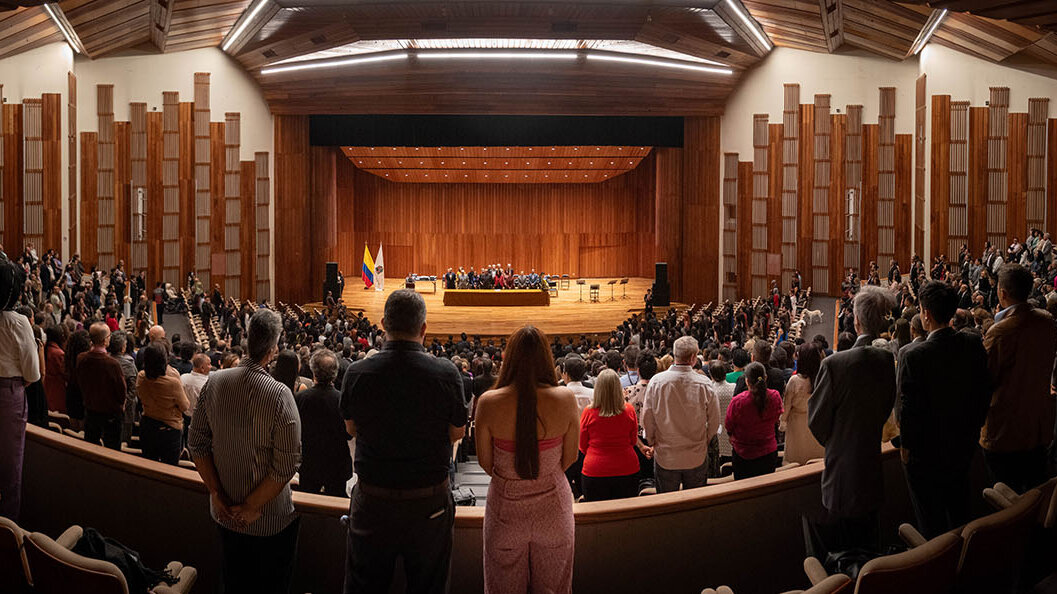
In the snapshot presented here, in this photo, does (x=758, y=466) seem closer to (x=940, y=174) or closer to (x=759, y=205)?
(x=940, y=174)

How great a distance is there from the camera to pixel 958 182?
17.2 m

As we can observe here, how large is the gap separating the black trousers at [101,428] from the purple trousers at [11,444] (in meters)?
1.44

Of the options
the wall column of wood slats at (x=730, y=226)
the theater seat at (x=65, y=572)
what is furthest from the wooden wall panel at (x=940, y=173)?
the theater seat at (x=65, y=572)

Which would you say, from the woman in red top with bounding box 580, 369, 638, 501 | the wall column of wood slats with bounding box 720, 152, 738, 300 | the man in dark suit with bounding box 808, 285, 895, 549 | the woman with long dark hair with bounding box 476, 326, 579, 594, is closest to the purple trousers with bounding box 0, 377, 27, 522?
the woman with long dark hair with bounding box 476, 326, 579, 594

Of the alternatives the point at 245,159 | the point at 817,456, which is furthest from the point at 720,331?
the point at 817,456

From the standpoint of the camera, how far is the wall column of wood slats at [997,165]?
1645cm

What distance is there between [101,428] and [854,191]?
17783 mm

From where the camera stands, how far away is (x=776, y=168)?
21.0 meters

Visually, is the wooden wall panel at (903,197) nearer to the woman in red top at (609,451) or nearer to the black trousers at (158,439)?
the woman in red top at (609,451)

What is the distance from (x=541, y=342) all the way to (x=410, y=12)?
15442 millimetres

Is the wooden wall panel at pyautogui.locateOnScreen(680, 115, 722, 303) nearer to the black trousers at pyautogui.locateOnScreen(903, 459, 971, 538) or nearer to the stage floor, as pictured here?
the stage floor

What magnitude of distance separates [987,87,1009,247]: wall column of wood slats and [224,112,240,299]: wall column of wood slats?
1575 cm

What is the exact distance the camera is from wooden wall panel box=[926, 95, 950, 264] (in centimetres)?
1716

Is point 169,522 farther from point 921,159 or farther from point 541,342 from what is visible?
point 921,159
